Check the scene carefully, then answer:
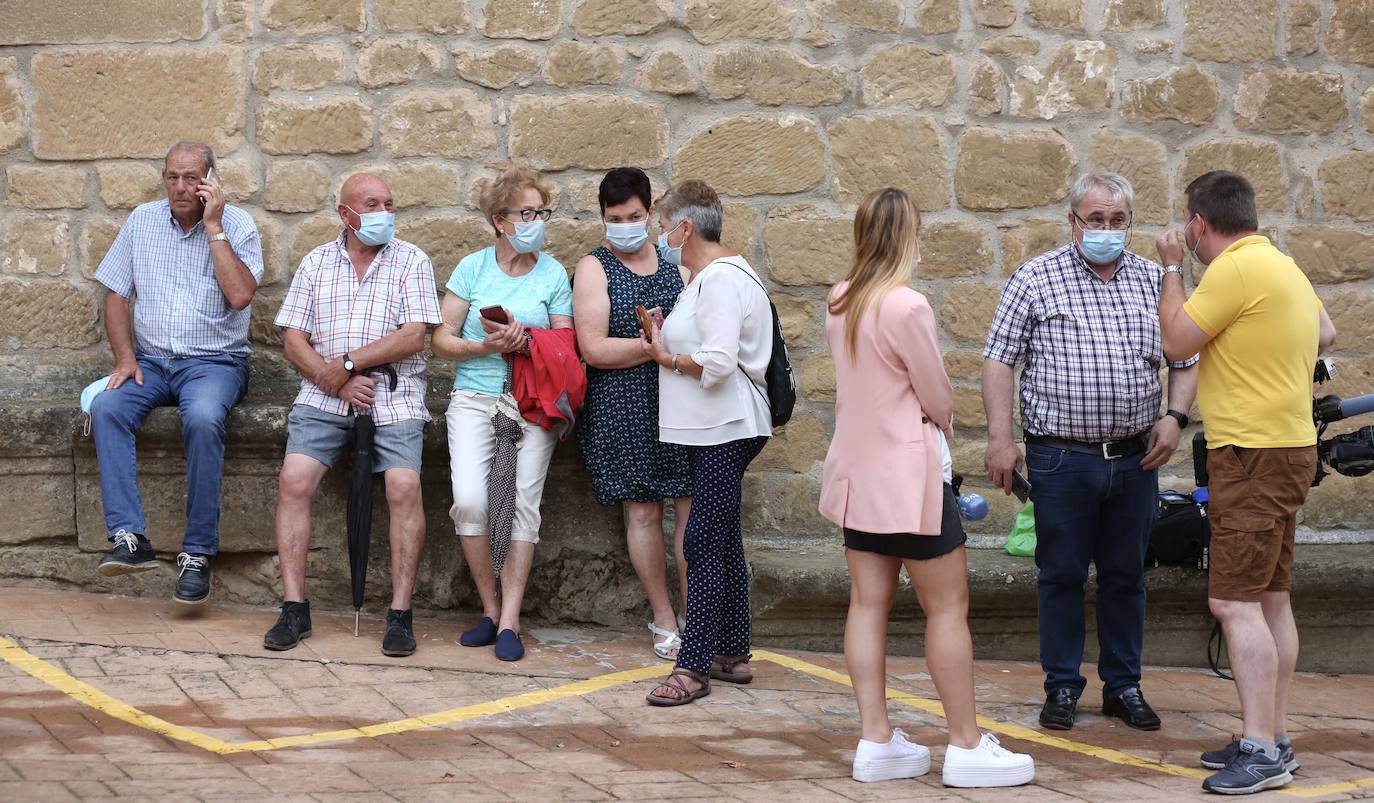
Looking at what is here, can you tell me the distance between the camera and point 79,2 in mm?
6555

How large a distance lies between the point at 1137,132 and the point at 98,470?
4.40m

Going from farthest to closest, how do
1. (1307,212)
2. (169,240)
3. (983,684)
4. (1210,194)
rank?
(1307,212), (169,240), (983,684), (1210,194)

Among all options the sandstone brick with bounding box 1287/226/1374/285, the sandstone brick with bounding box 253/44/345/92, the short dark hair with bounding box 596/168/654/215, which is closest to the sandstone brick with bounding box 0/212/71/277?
the sandstone brick with bounding box 253/44/345/92

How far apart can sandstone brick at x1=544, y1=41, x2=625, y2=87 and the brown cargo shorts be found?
3.01m

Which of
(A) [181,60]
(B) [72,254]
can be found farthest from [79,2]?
(B) [72,254]

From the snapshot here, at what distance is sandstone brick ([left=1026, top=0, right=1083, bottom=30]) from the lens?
259 inches

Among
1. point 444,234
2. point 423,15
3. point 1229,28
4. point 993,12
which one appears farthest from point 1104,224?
point 423,15

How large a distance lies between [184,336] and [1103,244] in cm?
348

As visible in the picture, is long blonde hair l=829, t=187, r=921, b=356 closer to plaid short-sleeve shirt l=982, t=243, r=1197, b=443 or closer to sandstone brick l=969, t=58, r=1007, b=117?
plaid short-sleeve shirt l=982, t=243, r=1197, b=443

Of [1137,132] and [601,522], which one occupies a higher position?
[1137,132]

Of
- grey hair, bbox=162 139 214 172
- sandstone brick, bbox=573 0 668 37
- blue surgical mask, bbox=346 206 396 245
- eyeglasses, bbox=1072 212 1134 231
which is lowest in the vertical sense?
blue surgical mask, bbox=346 206 396 245

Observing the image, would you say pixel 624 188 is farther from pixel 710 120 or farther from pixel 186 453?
pixel 186 453

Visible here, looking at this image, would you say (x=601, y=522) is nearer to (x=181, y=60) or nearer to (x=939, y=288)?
(x=939, y=288)

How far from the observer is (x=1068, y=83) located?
6.63 meters
